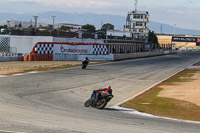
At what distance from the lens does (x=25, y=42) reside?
5284 cm

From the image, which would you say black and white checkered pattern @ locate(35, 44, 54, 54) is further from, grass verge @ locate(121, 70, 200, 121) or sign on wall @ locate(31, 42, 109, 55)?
grass verge @ locate(121, 70, 200, 121)

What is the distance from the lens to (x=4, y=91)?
16203 millimetres

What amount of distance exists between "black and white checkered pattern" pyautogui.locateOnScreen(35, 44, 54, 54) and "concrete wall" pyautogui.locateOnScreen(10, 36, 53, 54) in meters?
10.3

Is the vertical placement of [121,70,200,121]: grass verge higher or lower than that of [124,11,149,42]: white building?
lower

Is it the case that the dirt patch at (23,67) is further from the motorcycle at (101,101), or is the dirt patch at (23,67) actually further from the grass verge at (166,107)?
the motorcycle at (101,101)

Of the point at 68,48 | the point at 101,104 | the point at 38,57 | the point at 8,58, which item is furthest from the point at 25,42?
the point at 101,104

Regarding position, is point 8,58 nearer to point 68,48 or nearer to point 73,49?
point 68,48

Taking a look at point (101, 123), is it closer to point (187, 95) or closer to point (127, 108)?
point (127, 108)

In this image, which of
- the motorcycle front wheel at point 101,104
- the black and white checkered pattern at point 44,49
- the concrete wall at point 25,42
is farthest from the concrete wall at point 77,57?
the motorcycle front wheel at point 101,104

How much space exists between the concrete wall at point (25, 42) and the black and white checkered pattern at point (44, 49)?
33.8 feet

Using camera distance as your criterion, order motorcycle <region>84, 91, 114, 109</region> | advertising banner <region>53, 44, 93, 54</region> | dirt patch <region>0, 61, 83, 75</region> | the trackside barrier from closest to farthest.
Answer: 1. motorcycle <region>84, 91, 114, 109</region>
2. dirt patch <region>0, 61, 83, 75</region>
3. the trackside barrier
4. advertising banner <region>53, 44, 93, 54</region>

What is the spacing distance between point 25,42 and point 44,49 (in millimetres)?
11781

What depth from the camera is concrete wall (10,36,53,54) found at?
2074 inches

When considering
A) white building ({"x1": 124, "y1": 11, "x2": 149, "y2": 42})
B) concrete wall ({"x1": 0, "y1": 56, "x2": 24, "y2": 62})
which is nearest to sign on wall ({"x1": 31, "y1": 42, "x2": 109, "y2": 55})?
concrete wall ({"x1": 0, "y1": 56, "x2": 24, "y2": 62})
